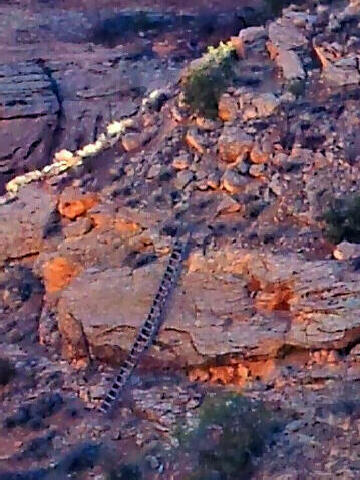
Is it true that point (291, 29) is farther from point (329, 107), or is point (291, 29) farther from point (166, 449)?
point (166, 449)

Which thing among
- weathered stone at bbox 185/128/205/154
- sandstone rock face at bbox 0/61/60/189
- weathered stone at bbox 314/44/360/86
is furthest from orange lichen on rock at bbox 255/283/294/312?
sandstone rock face at bbox 0/61/60/189

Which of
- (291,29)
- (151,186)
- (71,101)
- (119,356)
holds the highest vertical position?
(291,29)

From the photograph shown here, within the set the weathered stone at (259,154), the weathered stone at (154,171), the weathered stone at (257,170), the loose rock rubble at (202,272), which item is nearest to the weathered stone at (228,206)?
the loose rock rubble at (202,272)

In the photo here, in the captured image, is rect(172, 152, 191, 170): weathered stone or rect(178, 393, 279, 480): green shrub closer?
rect(178, 393, 279, 480): green shrub

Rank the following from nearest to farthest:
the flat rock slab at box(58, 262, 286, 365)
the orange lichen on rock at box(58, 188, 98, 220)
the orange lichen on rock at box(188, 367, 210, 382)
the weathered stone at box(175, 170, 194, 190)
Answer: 1. the flat rock slab at box(58, 262, 286, 365)
2. the orange lichen on rock at box(188, 367, 210, 382)
3. the weathered stone at box(175, 170, 194, 190)
4. the orange lichen on rock at box(58, 188, 98, 220)

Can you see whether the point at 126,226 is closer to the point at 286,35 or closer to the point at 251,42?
the point at 251,42

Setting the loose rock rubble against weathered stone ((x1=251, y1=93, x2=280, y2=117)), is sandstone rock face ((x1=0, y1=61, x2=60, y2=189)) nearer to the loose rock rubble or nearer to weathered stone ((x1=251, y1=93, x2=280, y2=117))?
the loose rock rubble

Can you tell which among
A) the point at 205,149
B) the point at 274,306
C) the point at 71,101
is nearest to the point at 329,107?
the point at 205,149
